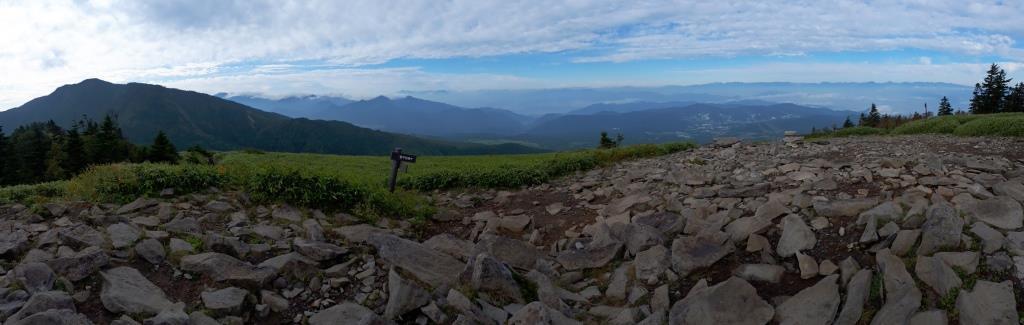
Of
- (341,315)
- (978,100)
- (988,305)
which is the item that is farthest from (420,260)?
(978,100)

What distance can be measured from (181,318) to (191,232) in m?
3.74

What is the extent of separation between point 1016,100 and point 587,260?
44.1m

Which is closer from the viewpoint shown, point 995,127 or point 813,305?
point 813,305

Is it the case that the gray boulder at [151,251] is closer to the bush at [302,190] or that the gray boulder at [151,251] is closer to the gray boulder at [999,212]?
the bush at [302,190]

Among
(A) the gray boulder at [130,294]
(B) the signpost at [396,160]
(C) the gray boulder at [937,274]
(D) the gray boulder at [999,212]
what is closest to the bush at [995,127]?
(D) the gray boulder at [999,212]

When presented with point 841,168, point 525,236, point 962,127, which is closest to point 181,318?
point 525,236

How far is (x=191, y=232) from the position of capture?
30.2 ft

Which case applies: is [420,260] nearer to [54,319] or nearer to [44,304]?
[54,319]

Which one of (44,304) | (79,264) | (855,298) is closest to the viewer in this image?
(44,304)

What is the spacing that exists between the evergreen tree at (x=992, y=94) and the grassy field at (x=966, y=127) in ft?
68.0

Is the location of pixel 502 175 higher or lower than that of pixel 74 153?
lower

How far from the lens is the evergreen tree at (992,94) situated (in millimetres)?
36750

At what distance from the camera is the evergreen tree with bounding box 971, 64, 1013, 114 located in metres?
36.8

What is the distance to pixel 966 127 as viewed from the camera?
61.6ft
